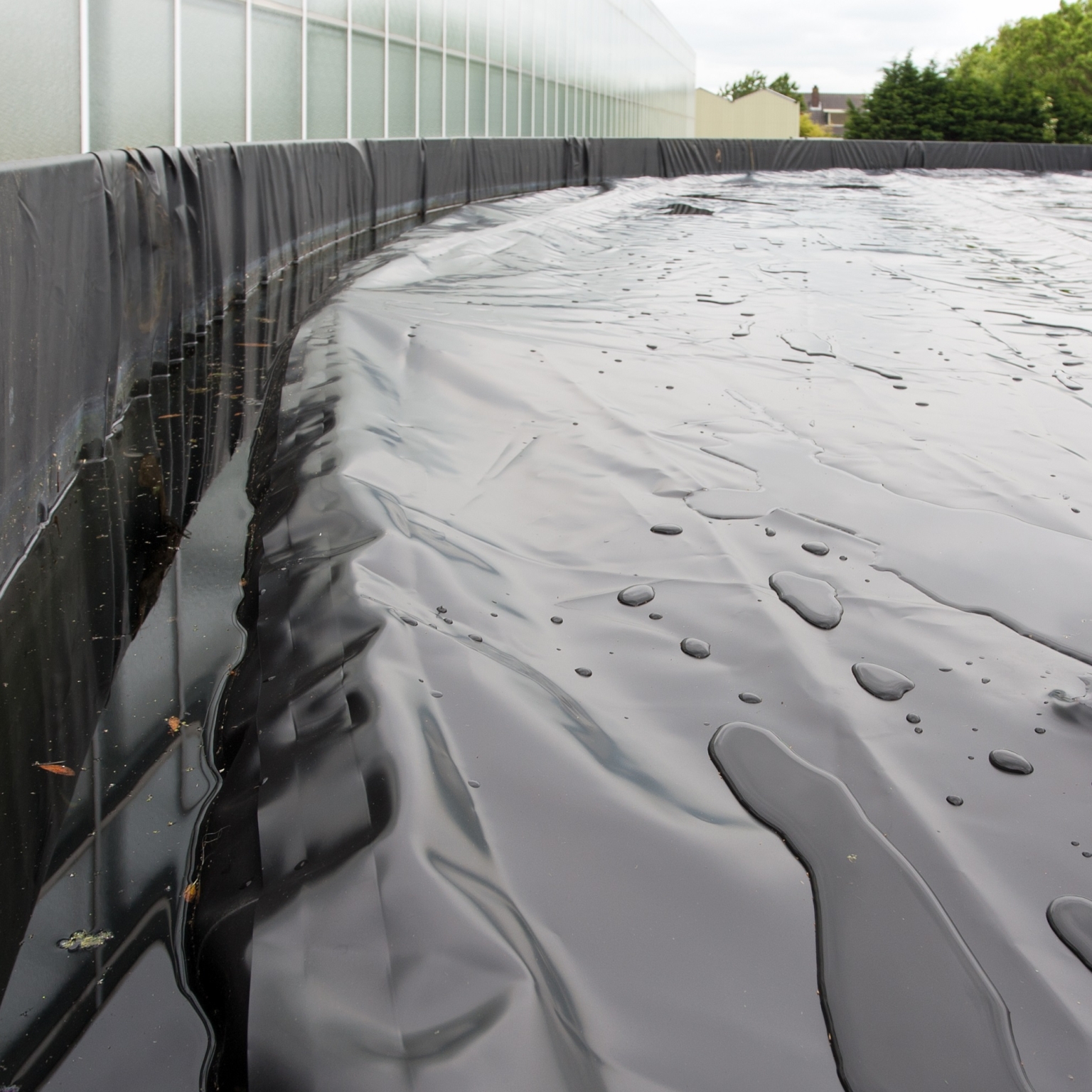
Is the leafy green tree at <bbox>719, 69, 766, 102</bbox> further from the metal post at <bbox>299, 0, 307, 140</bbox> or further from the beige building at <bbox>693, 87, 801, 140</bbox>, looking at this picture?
the metal post at <bbox>299, 0, 307, 140</bbox>

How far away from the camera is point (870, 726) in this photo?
150 centimetres

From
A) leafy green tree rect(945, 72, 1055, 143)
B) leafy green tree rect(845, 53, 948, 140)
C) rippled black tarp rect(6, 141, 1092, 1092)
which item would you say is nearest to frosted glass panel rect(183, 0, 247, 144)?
rippled black tarp rect(6, 141, 1092, 1092)

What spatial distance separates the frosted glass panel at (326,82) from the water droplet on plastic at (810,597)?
8.01 meters

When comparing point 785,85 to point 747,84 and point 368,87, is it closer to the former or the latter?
point 747,84

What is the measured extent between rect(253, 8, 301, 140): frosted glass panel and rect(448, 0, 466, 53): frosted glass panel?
440 centimetres

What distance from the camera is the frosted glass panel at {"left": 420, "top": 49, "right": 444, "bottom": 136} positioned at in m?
11.6

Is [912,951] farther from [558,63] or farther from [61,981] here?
[558,63]

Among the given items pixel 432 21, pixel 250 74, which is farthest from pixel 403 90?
pixel 250 74

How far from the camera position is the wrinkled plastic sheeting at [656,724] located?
1.01m

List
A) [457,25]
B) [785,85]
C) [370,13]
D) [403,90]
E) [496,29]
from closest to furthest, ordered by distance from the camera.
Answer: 1. [370,13]
2. [403,90]
3. [457,25]
4. [496,29]
5. [785,85]

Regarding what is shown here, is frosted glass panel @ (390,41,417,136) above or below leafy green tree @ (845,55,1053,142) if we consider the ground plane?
below

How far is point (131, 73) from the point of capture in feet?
19.1

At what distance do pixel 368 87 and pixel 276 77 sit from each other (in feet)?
6.96

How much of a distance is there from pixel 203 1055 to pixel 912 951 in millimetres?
769
